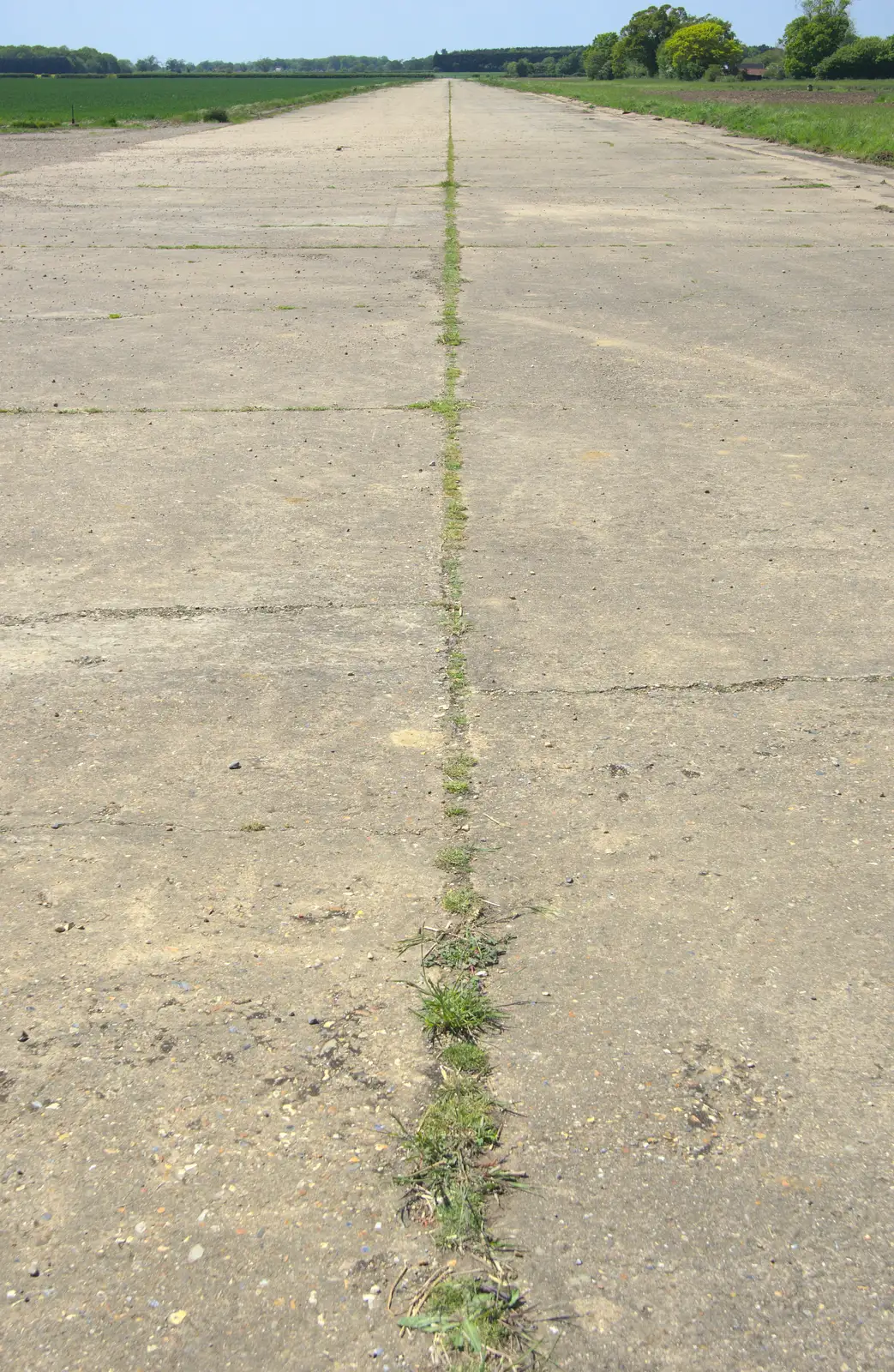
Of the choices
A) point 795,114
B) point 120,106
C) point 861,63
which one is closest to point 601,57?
point 861,63

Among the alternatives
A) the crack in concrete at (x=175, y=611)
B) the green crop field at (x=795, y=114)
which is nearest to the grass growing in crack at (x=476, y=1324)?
the crack in concrete at (x=175, y=611)

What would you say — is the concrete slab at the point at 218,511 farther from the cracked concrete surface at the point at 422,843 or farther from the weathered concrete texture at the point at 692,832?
the weathered concrete texture at the point at 692,832

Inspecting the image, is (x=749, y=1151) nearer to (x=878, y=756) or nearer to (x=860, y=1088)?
(x=860, y=1088)

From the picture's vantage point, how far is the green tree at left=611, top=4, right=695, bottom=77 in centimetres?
13288

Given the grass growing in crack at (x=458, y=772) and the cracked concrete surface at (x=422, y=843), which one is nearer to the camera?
the cracked concrete surface at (x=422, y=843)

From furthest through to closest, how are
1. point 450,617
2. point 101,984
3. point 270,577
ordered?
1. point 270,577
2. point 450,617
3. point 101,984

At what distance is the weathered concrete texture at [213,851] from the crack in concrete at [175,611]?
0.06 ft

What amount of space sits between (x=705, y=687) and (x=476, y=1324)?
8.40ft

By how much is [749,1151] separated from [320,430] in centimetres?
549

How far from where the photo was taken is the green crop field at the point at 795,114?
86.0ft

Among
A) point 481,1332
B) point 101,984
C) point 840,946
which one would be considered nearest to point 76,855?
point 101,984

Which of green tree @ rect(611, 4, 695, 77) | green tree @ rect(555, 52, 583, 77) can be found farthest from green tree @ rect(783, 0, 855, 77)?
green tree @ rect(555, 52, 583, 77)

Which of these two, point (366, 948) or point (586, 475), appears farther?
point (586, 475)

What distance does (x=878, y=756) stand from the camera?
3.71 meters
